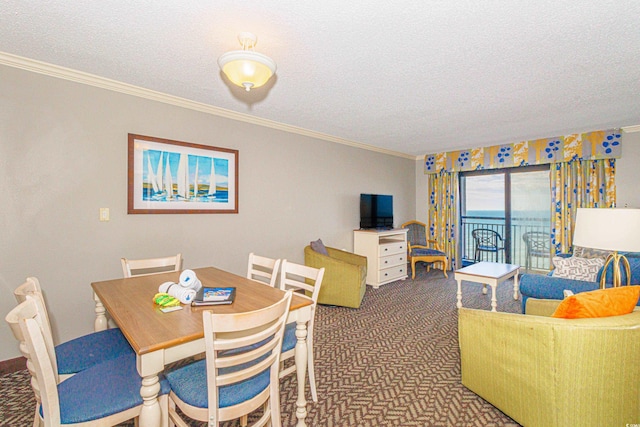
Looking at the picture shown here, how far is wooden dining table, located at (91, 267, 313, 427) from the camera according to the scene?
1.21 meters

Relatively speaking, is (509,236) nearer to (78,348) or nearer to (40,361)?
(78,348)

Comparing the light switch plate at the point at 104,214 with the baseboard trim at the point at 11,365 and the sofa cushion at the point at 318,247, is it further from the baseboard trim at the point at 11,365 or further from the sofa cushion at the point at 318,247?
the sofa cushion at the point at 318,247

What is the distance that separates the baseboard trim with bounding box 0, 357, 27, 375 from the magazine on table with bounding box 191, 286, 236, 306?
1.85 metres

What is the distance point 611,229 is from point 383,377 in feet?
6.28

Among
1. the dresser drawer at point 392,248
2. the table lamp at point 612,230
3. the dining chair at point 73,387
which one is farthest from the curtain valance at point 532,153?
the dining chair at point 73,387

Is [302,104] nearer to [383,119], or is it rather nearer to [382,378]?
[383,119]

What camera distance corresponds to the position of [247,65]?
6.05 ft

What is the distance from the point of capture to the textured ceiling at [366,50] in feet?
5.76

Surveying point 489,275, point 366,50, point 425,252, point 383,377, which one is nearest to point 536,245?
point 425,252

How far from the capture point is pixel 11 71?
92.0 inches

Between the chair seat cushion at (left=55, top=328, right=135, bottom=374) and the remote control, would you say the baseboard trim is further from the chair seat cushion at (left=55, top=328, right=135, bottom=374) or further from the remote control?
the remote control

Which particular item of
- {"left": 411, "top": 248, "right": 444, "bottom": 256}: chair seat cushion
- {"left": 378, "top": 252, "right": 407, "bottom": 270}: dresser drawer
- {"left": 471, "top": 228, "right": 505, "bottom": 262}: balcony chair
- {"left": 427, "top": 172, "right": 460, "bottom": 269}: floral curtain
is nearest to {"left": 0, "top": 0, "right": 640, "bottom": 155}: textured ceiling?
{"left": 378, "top": 252, "right": 407, "bottom": 270}: dresser drawer

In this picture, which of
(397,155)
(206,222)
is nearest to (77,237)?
(206,222)

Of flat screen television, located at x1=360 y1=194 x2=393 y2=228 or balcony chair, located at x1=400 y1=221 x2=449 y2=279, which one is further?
balcony chair, located at x1=400 y1=221 x2=449 y2=279
